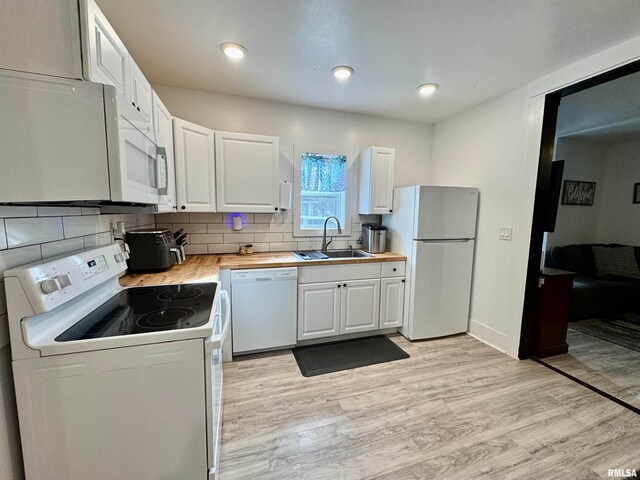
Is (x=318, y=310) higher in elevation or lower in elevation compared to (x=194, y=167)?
lower

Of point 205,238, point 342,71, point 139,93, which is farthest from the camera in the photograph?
point 205,238

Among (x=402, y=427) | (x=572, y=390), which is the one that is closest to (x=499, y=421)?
(x=402, y=427)

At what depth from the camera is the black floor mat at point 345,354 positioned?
2.34 metres

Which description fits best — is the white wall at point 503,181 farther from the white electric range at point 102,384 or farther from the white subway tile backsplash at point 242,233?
the white electric range at point 102,384

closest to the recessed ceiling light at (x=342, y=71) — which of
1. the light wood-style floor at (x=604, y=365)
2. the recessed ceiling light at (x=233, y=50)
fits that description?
the recessed ceiling light at (x=233, y=50)

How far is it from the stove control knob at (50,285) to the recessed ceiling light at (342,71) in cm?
218

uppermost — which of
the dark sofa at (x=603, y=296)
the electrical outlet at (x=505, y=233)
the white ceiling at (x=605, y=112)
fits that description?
the white ceiling at (x=605, y=112)

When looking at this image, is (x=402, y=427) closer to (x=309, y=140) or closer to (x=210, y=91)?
(x=309, y=140)

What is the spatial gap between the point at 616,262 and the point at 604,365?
7.85 ft

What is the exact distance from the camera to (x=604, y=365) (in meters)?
2.39

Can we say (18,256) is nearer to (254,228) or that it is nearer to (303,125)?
(254,228)

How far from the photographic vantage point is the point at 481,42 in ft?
5.80

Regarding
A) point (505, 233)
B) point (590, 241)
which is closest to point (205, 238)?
point (505, 233)

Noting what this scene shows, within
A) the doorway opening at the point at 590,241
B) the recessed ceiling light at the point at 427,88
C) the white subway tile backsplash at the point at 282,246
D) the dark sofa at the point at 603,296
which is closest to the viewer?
the doorway opening at the point at 590,241
